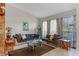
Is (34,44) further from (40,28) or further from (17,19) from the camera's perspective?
(17,19)

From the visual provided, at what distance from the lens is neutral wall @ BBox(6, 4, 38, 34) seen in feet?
4.72

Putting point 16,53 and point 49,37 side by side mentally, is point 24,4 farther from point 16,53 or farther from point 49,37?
point 16,53

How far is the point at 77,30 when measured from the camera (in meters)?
1.46

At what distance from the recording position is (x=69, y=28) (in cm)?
148

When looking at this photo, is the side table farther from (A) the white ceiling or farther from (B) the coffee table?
(A) the white ceiling

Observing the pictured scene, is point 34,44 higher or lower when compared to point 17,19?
lower

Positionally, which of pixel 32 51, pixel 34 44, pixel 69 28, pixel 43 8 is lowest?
pixel 32 51

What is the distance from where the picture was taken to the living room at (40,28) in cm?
145

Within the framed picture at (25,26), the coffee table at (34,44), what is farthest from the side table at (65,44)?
the framed picture at (25,26)

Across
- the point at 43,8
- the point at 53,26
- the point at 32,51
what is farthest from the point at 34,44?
the point at 43,8

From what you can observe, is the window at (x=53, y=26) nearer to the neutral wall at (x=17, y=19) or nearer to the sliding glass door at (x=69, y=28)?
the sliding glass door at (x=69, y=28)

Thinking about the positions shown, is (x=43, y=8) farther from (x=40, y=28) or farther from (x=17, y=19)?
(x=17, y=19)

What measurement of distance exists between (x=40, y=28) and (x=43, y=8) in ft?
1.02

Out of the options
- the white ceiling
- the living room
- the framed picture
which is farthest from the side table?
the framed picture
